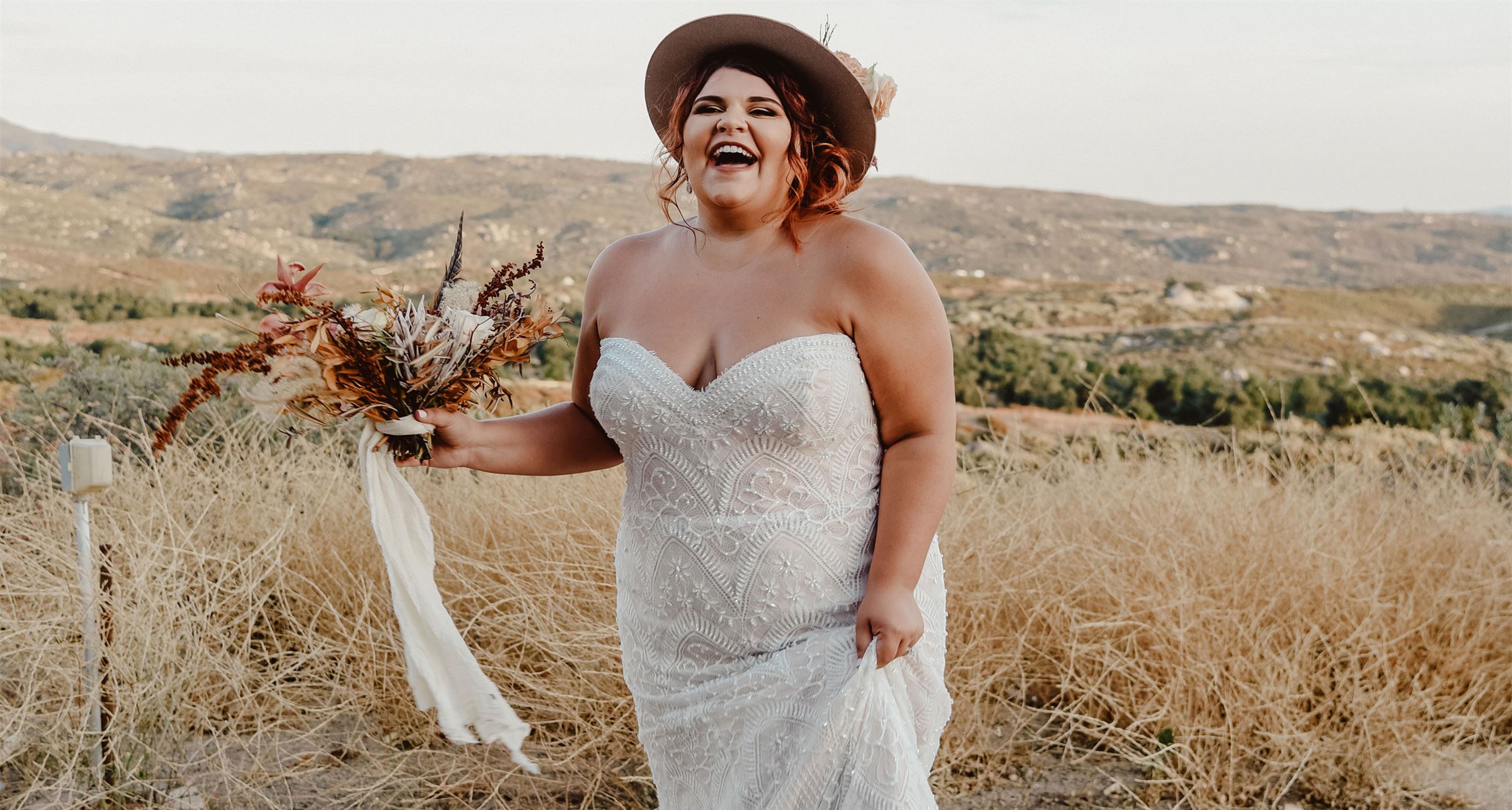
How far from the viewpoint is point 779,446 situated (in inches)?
85.9

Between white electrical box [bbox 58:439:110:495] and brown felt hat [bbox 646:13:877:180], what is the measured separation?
219 cm

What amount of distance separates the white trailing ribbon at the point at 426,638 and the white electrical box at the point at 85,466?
1.57 m

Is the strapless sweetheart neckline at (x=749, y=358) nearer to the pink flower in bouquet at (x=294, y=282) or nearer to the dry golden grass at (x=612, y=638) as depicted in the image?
the pink flower in bouquet at (x=294, y=282)

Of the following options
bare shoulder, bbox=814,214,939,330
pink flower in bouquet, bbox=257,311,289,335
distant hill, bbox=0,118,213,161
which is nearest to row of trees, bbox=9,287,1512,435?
bare shoulder, bbox=814,214,939,330

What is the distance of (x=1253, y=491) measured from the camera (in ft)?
16.6

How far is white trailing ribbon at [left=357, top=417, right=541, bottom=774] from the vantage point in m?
2.29

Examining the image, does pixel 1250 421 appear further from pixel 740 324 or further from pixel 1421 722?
pixel 740 324

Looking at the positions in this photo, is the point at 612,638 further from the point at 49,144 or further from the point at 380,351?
the point at 49,144

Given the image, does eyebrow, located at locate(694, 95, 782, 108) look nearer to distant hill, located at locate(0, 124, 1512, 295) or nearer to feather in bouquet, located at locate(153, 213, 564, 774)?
feather in bouquet, located at locate(153, 213, 564, 774)

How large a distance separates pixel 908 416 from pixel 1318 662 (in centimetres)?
294

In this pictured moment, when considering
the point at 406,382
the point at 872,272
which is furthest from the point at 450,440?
the point at 872,272

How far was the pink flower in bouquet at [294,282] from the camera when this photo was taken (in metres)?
2.02

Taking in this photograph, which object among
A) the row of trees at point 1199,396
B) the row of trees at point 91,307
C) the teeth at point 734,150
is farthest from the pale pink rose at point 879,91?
the row of trees at point 91,307

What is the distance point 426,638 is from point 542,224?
50.4 metres
